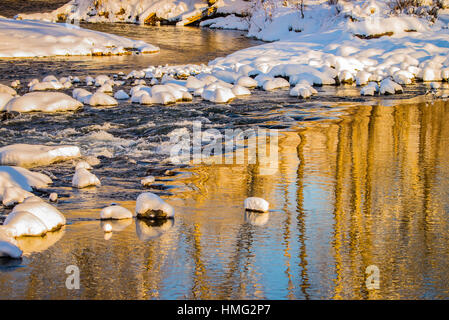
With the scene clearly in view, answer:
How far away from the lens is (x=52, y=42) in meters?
22.6

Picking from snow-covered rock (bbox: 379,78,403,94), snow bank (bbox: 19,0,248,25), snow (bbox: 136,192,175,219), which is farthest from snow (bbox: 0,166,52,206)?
snow bank (bbox: 19,0,248,25)

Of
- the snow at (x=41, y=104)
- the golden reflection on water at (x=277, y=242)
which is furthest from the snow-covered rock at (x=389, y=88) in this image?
the snow at (x=41, y=104)

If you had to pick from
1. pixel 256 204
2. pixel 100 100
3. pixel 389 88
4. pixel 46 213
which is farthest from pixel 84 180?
pixel 389 88

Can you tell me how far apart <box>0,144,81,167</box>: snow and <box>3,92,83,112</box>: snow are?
376 cm

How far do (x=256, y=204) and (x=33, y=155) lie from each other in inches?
132

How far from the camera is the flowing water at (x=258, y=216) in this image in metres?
4.27

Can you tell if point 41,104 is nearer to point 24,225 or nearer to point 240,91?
point 240,91

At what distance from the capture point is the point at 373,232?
5.24 metres

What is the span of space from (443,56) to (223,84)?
6.54 metres

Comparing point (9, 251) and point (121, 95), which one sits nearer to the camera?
point (9, 251)

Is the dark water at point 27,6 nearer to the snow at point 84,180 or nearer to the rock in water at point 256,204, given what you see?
the snow at point 84,180

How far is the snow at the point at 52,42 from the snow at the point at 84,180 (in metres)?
15.7
